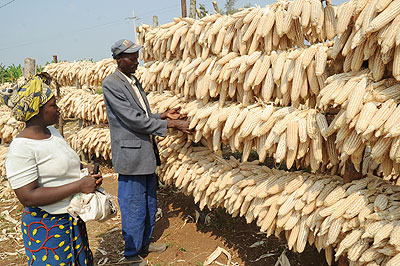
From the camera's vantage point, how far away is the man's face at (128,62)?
11.3 ft

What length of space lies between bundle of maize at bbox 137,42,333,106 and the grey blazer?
1.90 ft

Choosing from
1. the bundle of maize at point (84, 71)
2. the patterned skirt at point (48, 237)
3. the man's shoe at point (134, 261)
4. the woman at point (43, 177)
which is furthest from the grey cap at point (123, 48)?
the bundle of maize at point (84, 71)

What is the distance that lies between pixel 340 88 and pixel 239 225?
9.22 feet

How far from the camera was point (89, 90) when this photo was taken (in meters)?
7.41

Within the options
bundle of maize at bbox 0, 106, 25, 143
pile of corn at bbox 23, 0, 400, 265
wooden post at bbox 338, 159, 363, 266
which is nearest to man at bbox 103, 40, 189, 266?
pile of corn at bbox 23, 0, 400, 265

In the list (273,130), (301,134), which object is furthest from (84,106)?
(301,134)

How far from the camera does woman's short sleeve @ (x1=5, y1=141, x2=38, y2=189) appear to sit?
78.2 inches

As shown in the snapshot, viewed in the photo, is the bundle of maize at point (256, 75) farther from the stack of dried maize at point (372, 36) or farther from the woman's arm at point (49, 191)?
the woman's arm at point (49, 191)

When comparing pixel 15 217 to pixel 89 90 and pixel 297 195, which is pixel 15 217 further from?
pixel 297 195

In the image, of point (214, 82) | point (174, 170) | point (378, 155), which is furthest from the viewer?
point (174, 170)

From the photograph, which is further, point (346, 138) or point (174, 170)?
point (174, 170)

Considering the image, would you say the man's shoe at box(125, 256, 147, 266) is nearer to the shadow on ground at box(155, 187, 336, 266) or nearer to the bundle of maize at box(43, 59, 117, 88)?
the shadow on ground at box(155, 187, 336, 266)

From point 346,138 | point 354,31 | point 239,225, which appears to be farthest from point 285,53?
point 239,225

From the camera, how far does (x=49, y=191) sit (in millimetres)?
2107
